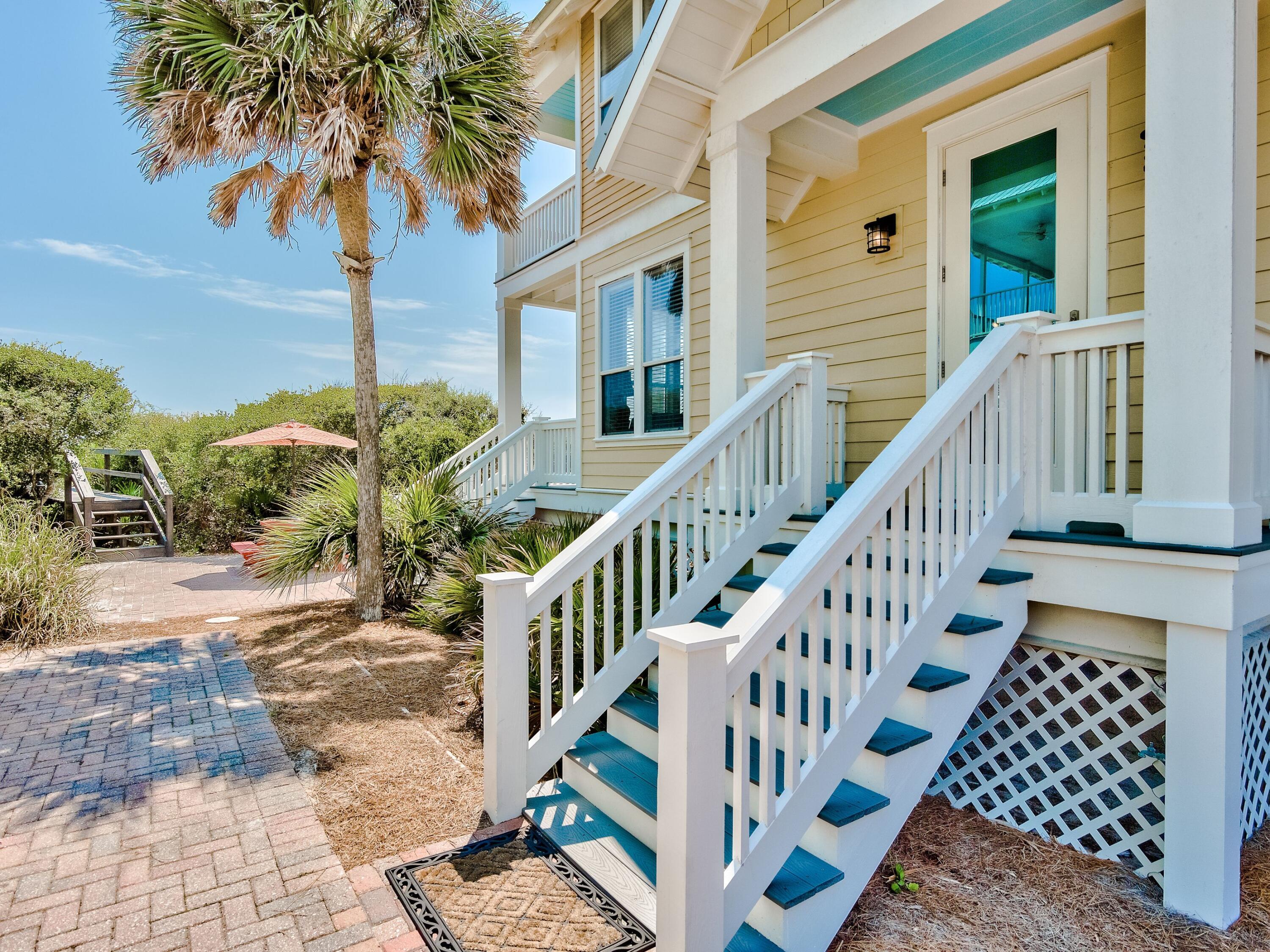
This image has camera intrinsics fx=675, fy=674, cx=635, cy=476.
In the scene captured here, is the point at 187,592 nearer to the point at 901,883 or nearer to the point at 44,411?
the point at 44,411

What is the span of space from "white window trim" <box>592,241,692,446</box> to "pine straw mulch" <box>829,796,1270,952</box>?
451 centimetres

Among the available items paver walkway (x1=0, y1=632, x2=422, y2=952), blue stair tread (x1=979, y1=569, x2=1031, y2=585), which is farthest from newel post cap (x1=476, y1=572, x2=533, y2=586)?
blue stair tread (x1=979, y1=569, x2=1031, y2=585)

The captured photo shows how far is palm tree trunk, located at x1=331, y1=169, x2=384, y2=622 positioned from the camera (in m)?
6.69

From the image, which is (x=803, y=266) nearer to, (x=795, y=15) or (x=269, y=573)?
(x=795, y=15)

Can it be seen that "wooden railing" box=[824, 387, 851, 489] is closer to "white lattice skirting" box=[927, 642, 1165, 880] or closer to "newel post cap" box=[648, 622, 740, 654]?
"white lattice skirting" box=[927, 642, 1165, 880]

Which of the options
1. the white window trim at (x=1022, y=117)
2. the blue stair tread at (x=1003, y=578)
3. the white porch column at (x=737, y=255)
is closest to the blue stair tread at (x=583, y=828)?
the blue stair tread at (x=1003, y=578)

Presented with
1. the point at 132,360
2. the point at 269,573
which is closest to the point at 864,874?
the point at 269,573

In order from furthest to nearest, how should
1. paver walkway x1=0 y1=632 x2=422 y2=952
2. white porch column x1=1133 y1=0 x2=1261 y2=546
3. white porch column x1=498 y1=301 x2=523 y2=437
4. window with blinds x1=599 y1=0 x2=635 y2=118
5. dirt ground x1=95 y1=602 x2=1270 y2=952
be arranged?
white porch column x1=498 y1=301 x2=523 y2=437, window with blinds x1=599 y1=0 x2=635 y2=118, white porch column x1=1133 y1=0 x2=1261 y2=546, dirt ground x1=95 y1=602 x2=1270 y2=952, paver walkway x1=0 y1=632 x2=422 y2=952

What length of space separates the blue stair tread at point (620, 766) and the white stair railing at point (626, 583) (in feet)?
0.44

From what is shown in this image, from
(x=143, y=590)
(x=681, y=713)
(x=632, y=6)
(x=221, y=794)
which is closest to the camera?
(x=681, y=713)

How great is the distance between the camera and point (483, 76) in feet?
21.5

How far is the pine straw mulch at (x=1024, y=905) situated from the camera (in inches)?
91.2

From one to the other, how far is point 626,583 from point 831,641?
44.6 inches

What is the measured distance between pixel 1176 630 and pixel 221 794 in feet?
13.7
